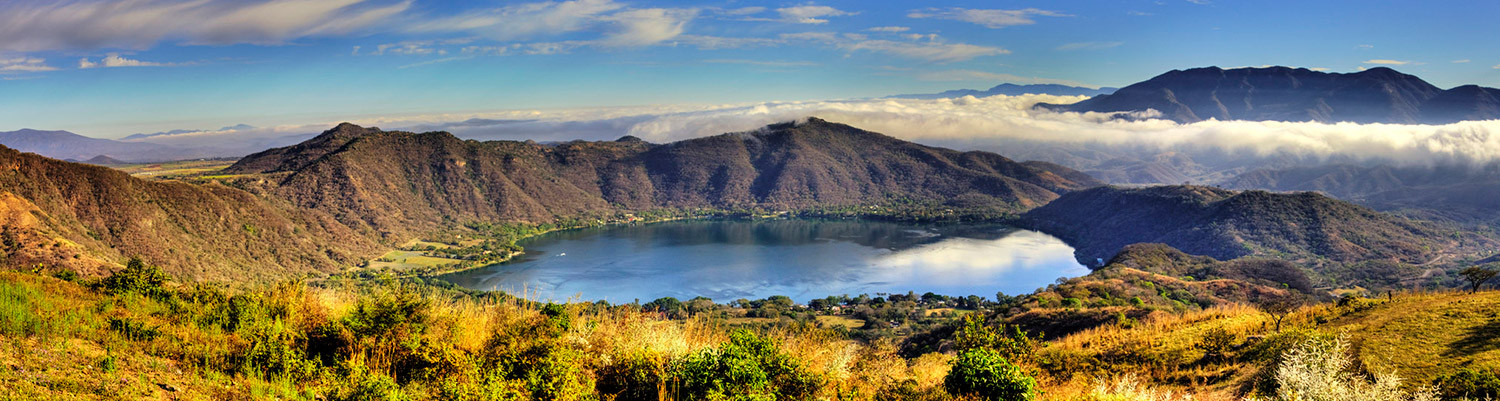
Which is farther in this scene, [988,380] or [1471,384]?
[1471,384]

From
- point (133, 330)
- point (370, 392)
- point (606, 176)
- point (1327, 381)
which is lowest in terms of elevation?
point (606, 176)

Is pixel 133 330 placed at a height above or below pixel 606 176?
above

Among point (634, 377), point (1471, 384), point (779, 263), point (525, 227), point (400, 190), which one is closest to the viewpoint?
point (634, 377)

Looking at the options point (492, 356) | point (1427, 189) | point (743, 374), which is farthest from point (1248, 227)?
point (492, 356)

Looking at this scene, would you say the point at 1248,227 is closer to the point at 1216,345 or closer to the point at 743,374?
the point at 1216,345

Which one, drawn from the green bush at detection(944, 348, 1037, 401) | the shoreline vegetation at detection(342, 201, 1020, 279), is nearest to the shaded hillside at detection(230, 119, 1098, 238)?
the shoreline vegetation at detection(342, 201, 1020, 279)

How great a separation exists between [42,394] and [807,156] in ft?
584

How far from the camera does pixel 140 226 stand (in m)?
59.1

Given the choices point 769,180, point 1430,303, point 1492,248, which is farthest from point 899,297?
point 769,180

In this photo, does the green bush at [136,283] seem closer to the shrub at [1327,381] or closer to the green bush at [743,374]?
the green bush at [743,374]

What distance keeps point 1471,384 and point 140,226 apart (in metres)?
80.8

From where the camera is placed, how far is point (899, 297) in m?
65.9

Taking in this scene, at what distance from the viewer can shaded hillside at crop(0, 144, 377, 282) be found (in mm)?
46500

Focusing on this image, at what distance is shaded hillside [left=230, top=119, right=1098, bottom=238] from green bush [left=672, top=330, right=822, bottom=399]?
350 ft
